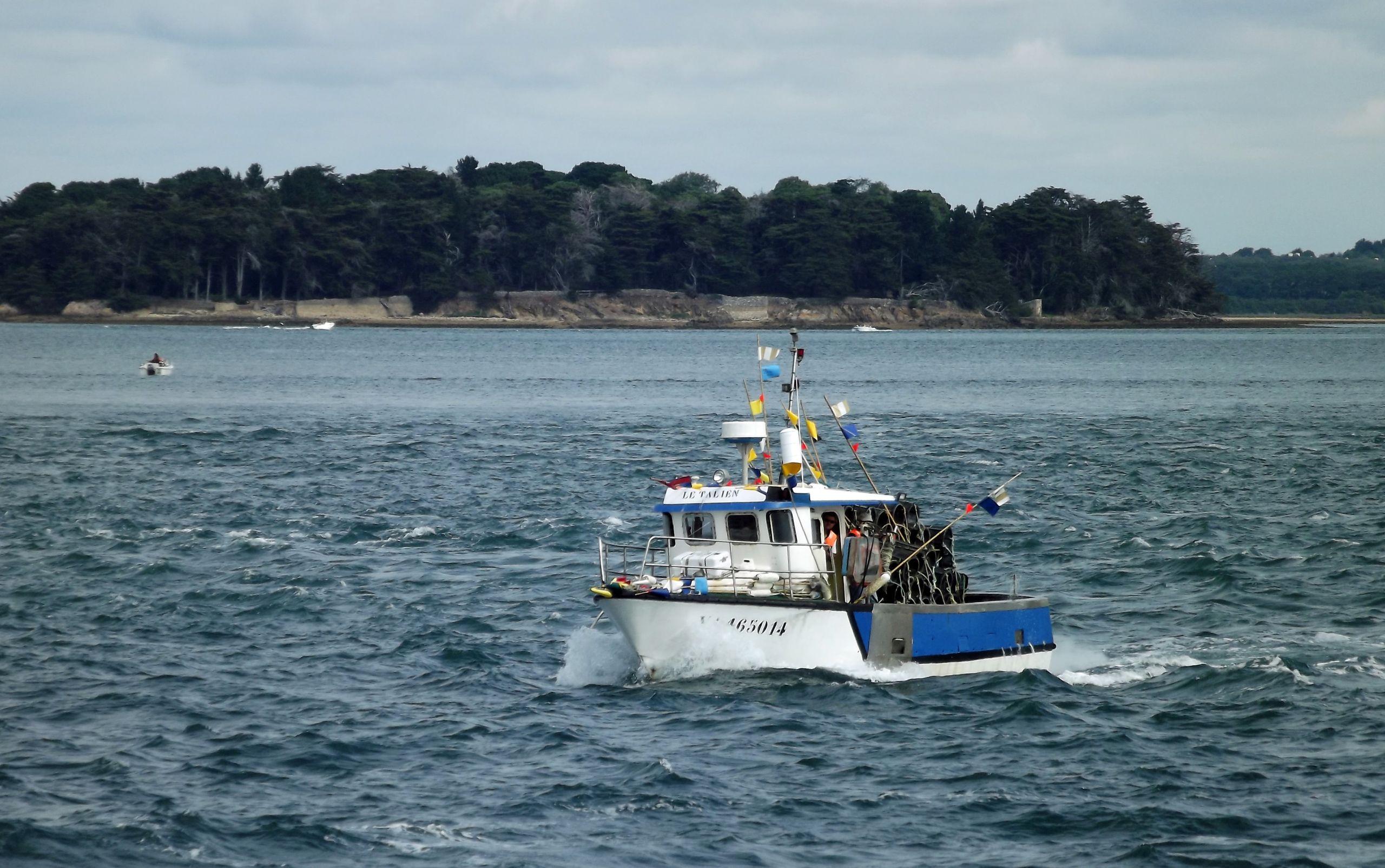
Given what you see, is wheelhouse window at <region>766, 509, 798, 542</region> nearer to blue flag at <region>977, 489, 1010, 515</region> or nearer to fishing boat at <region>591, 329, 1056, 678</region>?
fishing boat at <region>591, 329, 1056, 678</region>

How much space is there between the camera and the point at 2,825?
A: 782 inches

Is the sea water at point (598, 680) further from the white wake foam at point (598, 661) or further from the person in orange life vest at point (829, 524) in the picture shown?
the person in orange life vest at point (829, 524)

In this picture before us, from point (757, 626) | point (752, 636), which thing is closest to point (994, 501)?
point (757, 626)

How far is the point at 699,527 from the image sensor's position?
2783cm

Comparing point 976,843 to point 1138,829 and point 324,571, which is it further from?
point 324,571

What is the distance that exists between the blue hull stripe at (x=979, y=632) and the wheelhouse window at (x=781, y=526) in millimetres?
2621

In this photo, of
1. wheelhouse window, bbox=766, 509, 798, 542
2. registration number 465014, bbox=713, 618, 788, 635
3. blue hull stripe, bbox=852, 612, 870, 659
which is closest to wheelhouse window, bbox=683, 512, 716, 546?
wheelhouse window, bbox=766, 509, 798, 542

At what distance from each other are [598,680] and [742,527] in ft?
11.8

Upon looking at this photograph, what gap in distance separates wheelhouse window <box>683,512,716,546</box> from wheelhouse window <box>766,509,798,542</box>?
39.5 inches

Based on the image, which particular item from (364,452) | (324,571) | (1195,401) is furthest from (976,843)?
(1195,401)

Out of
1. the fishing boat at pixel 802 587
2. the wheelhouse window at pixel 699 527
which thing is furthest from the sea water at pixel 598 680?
the wheelhouse window at pixel 699 527

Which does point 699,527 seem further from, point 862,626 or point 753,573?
point 862,626

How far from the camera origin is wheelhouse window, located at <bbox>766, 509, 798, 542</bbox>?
27312mm

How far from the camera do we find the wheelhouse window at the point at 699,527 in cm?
2764
